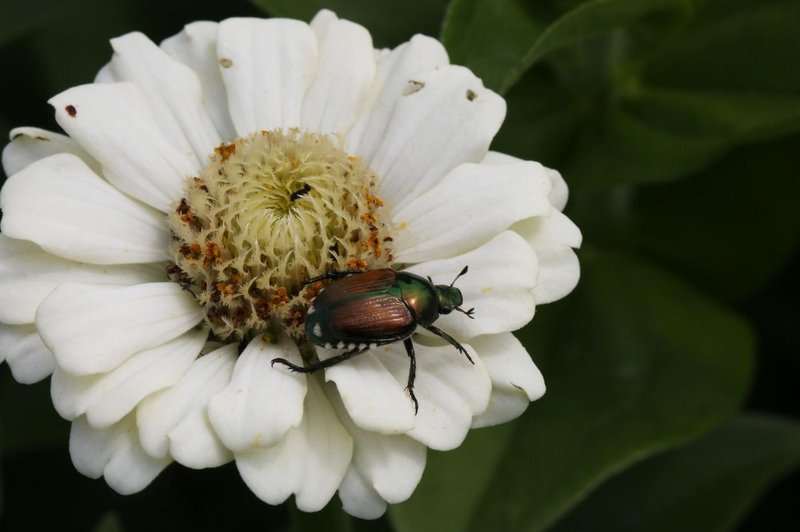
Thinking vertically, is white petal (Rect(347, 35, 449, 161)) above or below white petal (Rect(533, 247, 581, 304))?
above

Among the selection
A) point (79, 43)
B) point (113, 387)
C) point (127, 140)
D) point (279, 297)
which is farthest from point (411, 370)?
point (79, 43)

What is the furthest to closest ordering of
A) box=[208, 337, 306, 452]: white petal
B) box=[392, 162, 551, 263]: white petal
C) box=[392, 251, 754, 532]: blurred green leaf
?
box=[392, 251, 754, 532]: blurred green leaf < box=[392, 162, 551, 263]: white petal < box=[208, 337, 306, 452]: white petal

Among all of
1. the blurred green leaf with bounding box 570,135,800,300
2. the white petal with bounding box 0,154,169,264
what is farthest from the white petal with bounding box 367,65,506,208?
the blurred green leaf with bounding box 570,135,800,300

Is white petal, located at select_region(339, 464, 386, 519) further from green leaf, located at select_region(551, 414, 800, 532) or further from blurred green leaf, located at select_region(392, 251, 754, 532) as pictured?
green leaf, located at select_region(551, 414, 800, 532)

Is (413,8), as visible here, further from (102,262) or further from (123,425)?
(123,425)

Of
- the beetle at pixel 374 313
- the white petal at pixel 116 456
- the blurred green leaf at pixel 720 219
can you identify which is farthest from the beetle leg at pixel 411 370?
the blurred green leaf at pixel 720 219

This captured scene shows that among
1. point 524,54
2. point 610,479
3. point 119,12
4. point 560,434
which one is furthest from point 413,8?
point 610,479

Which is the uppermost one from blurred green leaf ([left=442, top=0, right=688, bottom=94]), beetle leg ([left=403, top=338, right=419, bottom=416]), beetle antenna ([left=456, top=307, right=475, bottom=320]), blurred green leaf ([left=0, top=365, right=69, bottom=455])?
blurred green leaf ([left=442, top=0, right=688, bottom=94])

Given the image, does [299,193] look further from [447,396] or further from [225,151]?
[447,396]
